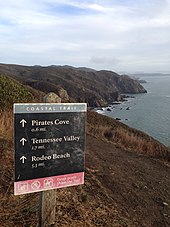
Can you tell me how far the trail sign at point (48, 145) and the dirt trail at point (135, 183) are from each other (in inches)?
69.8

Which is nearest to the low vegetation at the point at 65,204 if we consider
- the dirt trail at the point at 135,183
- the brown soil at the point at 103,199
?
the brown soil at the point at 103,199

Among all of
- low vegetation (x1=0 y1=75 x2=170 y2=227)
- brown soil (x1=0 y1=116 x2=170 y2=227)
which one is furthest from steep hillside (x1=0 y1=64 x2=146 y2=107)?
low vegetation (x1=0 y1=75 x2=170 y2=227)

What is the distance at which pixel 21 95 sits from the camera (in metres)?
8.82

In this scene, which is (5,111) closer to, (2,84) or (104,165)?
(2,84)

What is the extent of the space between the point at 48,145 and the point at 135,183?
11.4ft

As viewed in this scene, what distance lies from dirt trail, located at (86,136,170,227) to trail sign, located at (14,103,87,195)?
177 cm

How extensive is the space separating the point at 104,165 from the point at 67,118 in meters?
3.93

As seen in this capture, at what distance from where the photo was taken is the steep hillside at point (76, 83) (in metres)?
54.6

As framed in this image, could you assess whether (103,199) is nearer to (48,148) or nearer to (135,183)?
(135,183)

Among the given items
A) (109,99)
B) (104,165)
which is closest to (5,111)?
(104,165)

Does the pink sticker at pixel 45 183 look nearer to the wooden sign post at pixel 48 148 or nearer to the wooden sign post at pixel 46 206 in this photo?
the wooden sign post at pixel 48 148

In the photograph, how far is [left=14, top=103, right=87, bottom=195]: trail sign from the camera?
9.25ft

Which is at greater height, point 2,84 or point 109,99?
point 2,84

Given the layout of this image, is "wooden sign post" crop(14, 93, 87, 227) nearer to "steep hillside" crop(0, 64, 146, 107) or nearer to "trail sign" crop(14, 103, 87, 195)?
"trail sign" crop(14, 103, 87, 195)
